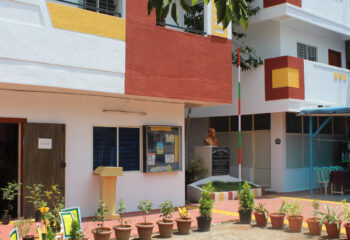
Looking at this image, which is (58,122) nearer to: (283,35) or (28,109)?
(28,109)

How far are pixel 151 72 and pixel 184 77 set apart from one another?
105 centimetres

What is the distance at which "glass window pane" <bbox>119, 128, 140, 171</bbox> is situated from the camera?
11.7m

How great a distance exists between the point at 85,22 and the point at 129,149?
369 centimetres

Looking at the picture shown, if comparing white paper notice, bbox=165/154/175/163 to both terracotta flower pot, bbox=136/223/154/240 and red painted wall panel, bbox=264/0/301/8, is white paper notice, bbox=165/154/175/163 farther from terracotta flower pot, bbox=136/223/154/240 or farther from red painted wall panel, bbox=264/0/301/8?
red painted wall panel, bbox=264/0/301/8

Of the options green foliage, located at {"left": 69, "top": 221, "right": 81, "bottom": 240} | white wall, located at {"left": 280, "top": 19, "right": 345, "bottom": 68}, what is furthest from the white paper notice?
white wall, located at {"left": 280, "top": 19, "right": 345, "bottom": 68}

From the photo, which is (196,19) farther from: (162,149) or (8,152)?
(8,152)

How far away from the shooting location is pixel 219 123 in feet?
62.4

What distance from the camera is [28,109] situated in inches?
393

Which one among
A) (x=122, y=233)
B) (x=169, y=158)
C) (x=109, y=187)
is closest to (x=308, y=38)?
(x=169, y=158)

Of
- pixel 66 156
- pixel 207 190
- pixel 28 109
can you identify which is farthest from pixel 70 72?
pixel 207 190

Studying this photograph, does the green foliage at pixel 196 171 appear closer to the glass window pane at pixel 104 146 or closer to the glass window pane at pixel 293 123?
the glass window pane at pixel 293 123

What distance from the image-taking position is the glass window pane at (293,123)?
16797 mm

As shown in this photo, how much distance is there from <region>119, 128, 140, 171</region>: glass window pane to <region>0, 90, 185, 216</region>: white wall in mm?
209

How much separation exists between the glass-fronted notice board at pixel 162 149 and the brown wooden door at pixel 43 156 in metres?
2.48
